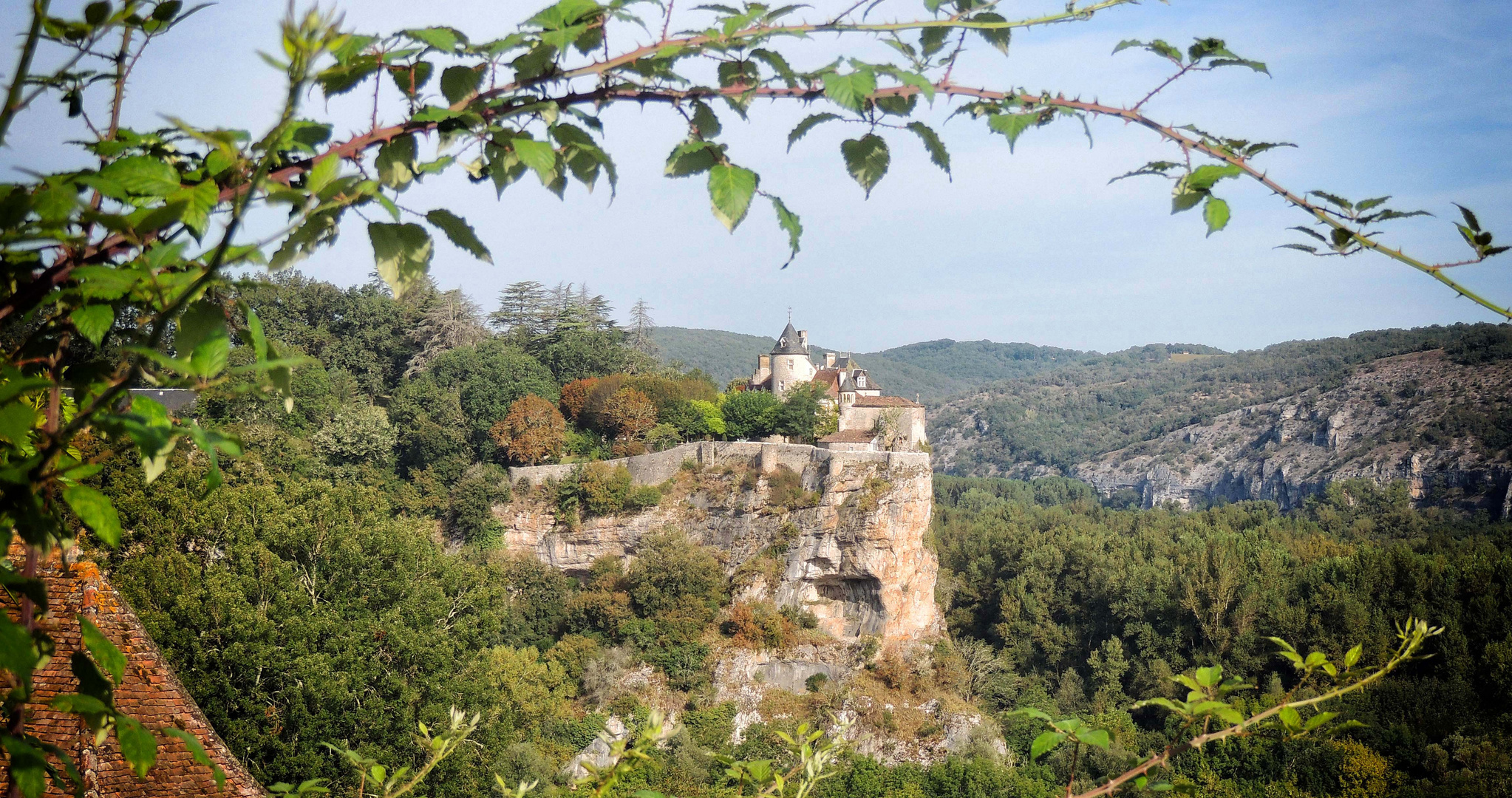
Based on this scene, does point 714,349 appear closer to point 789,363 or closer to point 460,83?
point 789,363

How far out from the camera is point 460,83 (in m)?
1.38

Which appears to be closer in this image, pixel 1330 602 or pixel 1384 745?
pixel 1384 745

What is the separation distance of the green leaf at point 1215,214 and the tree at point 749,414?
29.7 meters

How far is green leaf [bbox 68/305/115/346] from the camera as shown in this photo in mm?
1092

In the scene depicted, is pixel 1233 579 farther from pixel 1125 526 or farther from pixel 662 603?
pixel 662 603

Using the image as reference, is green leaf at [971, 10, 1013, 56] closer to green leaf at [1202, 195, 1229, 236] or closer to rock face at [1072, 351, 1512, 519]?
green leaf at [1202, 195, 1229, 236]

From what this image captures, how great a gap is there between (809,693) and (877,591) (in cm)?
396

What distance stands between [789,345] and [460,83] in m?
32.8

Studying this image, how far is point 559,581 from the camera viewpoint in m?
28.8

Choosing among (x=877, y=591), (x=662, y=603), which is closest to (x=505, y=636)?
(x=662, y=603)

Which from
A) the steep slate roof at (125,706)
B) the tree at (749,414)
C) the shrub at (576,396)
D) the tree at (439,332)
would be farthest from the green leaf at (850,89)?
the tree at (439,332)

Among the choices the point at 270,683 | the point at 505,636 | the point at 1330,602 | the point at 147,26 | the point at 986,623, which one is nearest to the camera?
the point at 147,26

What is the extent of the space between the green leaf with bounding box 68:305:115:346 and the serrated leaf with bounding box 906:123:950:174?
1.15m

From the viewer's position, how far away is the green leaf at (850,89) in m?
1.32
